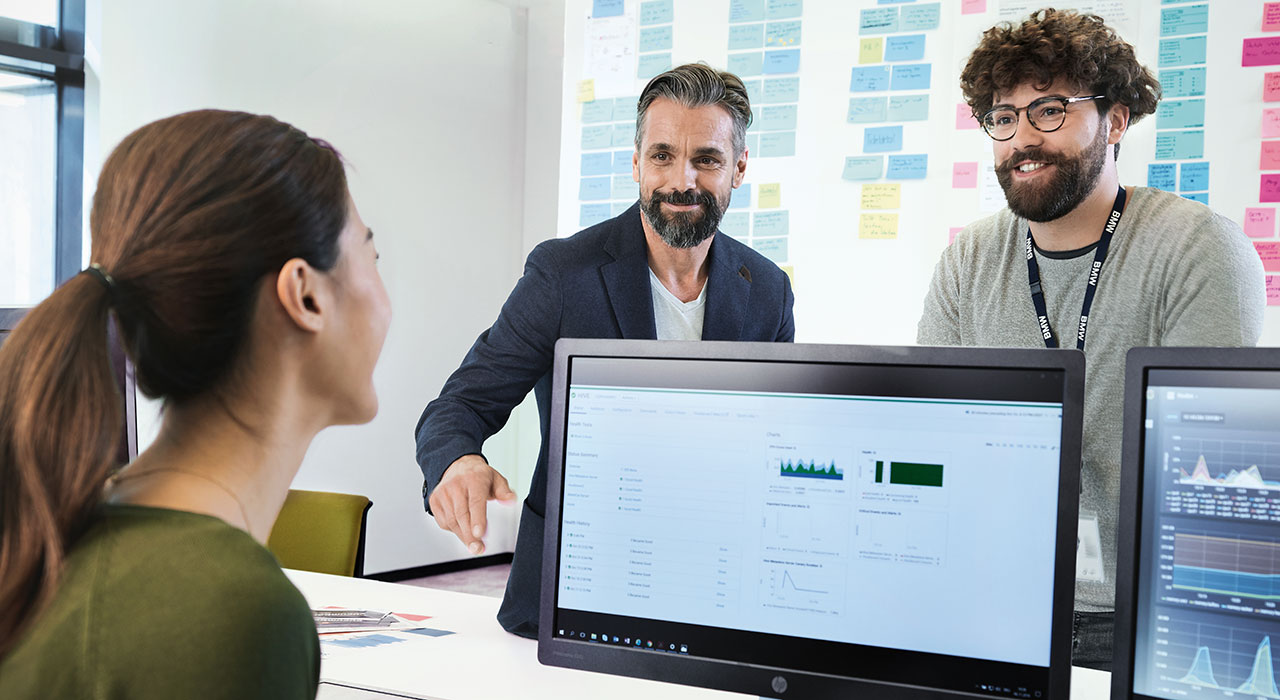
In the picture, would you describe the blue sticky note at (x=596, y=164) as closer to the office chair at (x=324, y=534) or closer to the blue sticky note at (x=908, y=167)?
the blue sticky note at (x=908, y=167)

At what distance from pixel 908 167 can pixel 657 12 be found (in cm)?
126

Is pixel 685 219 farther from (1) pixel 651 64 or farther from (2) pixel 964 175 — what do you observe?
(1) pixel 651 64

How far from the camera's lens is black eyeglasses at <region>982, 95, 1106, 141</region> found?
1.91 meters

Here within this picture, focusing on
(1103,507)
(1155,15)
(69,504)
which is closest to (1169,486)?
(1103,507)

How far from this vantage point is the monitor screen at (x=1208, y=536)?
3.22 feet

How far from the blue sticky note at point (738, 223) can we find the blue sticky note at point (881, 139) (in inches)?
21.5

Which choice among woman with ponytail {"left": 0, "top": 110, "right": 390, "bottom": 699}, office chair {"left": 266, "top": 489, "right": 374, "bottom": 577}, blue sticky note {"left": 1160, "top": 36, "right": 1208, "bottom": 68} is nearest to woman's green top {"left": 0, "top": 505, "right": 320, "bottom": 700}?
woman with ponytail {"left": 0, "top": 110, "right": 390, "bottom": 699}

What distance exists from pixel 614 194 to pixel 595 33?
0.70m

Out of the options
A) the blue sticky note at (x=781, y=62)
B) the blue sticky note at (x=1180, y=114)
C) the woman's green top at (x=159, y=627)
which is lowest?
the woman's green top at (x=159, y=627)

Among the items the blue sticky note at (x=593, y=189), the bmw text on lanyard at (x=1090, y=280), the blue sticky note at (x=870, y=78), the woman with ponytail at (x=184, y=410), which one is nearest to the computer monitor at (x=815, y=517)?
the woman with ponytail at (x=184, y=410)

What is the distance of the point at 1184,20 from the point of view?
3.50 m

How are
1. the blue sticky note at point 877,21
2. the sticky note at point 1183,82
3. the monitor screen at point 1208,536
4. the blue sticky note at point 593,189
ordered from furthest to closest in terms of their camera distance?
the blue sticky note at point 593,189, the blue sticky note at point 877,21, the sticky note at point 1183,82, the monitor screen at point 1208,536

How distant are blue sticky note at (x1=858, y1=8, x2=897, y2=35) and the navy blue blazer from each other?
2439mm

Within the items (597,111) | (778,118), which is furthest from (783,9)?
(597,111)
